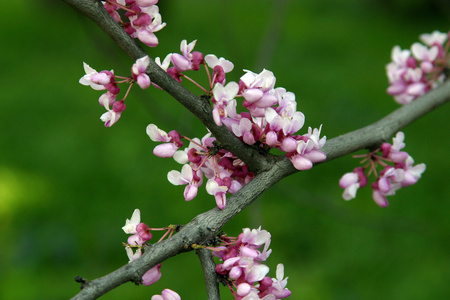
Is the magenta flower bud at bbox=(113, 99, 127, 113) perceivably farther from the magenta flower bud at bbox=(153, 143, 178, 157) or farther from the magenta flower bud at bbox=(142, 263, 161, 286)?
the magenta flower bud at bbox=(142, 263, 161, 286)

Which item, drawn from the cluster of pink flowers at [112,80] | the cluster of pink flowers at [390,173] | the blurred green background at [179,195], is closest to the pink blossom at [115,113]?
the cluster of pink flowers at [112,80]

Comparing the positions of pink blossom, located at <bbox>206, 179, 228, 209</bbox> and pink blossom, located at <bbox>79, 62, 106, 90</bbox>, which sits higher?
pink blossom, located at <bbox>79, 62, 106, 90</bbox>

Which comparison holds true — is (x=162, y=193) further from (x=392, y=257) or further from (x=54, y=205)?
(x=392, y=257)

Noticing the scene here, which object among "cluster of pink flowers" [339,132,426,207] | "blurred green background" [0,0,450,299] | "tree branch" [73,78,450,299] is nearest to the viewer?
"tree branch" [73,78,450,299]

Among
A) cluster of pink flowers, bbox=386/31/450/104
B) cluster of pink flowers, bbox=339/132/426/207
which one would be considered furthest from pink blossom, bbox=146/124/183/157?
cluster of pink flowers, bbox=386/31/450/104

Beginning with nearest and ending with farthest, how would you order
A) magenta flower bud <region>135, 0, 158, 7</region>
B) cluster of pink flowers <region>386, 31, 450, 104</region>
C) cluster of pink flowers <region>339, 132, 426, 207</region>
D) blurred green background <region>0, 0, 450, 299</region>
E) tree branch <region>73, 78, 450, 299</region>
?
1. tree branch <region>73, 78, 450, 299</region>
2. magenta flower bud <region>135, 0, 158, 7</region>
3. cluster of pink flowers <region>339, 132, 426, 207</region>
4. cluster of pink flowers <region>386, 31, 450, 104</region>
5. blurred green background <region>0, 0, 450, 299</region>

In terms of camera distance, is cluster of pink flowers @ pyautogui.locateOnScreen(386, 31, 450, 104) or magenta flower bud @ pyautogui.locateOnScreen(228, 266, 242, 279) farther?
cluster of pink flowers @ pyautogui.locateOnScreen(386, 31, 450, 104)

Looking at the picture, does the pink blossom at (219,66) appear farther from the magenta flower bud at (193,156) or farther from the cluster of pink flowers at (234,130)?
the magenta flower bud at (193,156)
